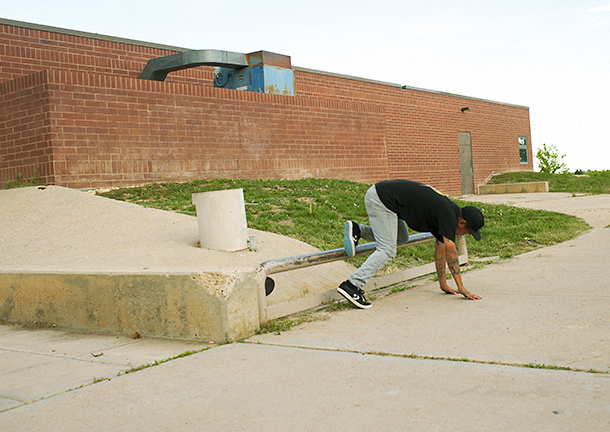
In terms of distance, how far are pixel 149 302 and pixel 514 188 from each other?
25614mm

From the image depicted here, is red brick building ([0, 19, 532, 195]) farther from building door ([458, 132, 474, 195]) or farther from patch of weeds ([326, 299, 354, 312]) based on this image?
patch of weeds ([326, 299, 354, 312])

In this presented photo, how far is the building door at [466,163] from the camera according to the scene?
96.4 ft

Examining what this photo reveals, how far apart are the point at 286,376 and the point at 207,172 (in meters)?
12.6

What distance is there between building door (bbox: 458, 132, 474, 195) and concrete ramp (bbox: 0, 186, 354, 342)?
2270cm

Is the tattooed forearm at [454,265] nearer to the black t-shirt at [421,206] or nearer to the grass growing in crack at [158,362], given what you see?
the black t-shirt at [421,206]

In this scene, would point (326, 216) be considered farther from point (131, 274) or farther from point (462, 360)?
point (462, 360)

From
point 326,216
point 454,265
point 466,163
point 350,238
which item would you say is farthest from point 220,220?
point 466,163

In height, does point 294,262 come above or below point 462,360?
above

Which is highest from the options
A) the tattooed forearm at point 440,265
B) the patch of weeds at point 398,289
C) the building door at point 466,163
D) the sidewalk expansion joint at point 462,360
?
the building door at point 466,163

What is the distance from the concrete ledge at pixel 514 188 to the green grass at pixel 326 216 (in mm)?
13375

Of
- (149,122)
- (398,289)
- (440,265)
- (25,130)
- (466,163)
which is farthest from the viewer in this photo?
(466,163)

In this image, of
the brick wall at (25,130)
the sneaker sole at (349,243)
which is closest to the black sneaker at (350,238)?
the sneaker sole at (349,243)

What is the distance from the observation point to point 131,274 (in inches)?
195

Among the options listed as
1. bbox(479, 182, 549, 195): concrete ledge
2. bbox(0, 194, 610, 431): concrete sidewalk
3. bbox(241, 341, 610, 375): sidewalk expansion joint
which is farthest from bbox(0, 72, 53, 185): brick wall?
bbox(479, 182, 549, 195): concrete ledge
